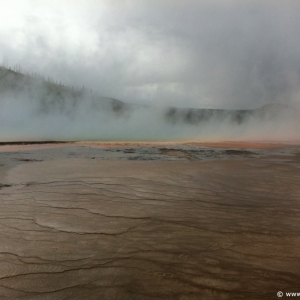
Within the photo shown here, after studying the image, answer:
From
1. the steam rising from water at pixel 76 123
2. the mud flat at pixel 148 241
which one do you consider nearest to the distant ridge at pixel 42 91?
the steam rising from water at pixel 76 123

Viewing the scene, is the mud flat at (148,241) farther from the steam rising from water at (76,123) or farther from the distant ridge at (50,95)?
the distant ridge at (50,95)

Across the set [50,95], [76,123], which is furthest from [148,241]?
[50,95]

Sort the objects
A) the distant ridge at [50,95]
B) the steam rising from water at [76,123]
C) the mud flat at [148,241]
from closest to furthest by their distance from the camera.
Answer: the mud flat at [148,241] → the steam rising from water at [76,123] → the distant ridge at [50,95]

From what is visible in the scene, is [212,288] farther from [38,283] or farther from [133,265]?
[38,283]

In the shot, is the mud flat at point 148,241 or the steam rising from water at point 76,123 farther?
the steam rising from water at point 76,123

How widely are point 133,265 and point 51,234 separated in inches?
46.6

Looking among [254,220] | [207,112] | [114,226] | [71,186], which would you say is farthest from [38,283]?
[207,112]

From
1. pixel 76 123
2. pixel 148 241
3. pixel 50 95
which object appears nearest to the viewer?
pixel 148 241

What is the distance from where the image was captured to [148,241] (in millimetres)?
3117

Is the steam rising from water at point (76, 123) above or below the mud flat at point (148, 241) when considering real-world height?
above

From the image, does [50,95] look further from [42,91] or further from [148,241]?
[148,241]

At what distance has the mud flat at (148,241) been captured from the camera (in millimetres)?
2291

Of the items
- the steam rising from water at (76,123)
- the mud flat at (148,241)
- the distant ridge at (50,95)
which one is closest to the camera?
the mud flat at (148,241)

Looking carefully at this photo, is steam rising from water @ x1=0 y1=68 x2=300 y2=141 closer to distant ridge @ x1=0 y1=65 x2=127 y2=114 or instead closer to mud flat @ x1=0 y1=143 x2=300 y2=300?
distant ridge @ x1=0 y1=65 x2=127 y2=114
